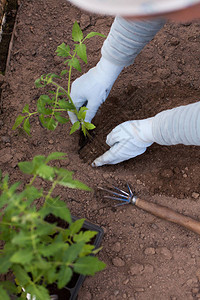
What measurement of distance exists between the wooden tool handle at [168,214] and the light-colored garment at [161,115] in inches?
13.6

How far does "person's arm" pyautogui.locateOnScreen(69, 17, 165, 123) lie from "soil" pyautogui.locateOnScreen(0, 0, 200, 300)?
0.21 meters

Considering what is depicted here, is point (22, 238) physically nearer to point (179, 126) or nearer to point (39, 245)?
point (39, 245)

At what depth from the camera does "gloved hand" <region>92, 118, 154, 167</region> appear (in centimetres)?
154

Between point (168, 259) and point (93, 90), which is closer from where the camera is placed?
point (168, 259)

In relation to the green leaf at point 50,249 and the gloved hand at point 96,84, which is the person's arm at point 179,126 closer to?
the gloved hand at point 96,84

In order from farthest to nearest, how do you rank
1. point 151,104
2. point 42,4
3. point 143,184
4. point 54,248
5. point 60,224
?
point 42,4
point 151,104
point 143,184
point 60,224
point 54,248

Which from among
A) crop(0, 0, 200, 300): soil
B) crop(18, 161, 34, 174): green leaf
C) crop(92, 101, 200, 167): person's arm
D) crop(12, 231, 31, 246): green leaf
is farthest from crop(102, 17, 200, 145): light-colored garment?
crop(12, 231, 31, 246): green leaf

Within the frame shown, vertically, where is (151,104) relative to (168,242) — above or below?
above

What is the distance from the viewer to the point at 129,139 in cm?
156

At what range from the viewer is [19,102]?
73.2 inches

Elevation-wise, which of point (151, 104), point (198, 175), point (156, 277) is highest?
point (151, 104)

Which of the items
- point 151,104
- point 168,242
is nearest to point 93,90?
point 151,104

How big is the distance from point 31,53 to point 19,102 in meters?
0.41

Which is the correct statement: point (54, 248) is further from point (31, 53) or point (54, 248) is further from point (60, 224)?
point (31, 53)
